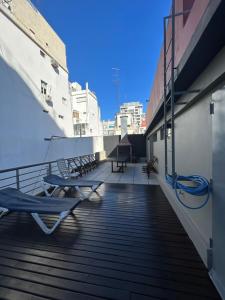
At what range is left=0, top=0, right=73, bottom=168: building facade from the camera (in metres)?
5.49

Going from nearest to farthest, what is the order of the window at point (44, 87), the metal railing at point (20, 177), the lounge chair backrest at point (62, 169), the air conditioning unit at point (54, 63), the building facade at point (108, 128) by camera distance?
1. the metal railing at point (20, 177)
2. the lounge chair backrest at point (62, 169)
3. the window at point (44, 87)
4. the air conditioning unit at point (54, 63)
5. the building facade at point (108, 128)

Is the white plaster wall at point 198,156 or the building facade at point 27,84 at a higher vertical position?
the building facade at point 27,84

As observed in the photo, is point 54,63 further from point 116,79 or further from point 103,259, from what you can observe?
point 103,259

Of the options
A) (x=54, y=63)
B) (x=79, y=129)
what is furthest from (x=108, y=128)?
(x=54, y=63)

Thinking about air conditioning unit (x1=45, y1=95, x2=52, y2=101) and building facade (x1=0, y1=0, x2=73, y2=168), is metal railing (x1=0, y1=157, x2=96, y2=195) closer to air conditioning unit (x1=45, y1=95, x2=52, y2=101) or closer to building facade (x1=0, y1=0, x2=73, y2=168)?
building facade (x1=0, y1=0, x2=73, y2=168)

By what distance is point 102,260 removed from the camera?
5.80 feet

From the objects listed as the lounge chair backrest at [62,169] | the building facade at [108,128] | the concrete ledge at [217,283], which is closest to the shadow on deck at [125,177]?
the lounge chair backrest at [62,169]

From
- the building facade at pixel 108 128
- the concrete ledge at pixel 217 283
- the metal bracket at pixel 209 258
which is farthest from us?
the building facade at pixel 108 128

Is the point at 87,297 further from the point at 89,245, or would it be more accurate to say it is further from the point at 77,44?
the point at 77,44

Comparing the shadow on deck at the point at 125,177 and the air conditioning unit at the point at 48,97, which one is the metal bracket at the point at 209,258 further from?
the air conditioning unit at the point at 48,97

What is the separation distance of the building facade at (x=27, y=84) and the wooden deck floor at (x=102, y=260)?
3.62 metres

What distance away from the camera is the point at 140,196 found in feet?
13.1

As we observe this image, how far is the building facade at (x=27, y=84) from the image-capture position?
5.49 meters

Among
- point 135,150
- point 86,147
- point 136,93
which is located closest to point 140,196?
point 86,147
